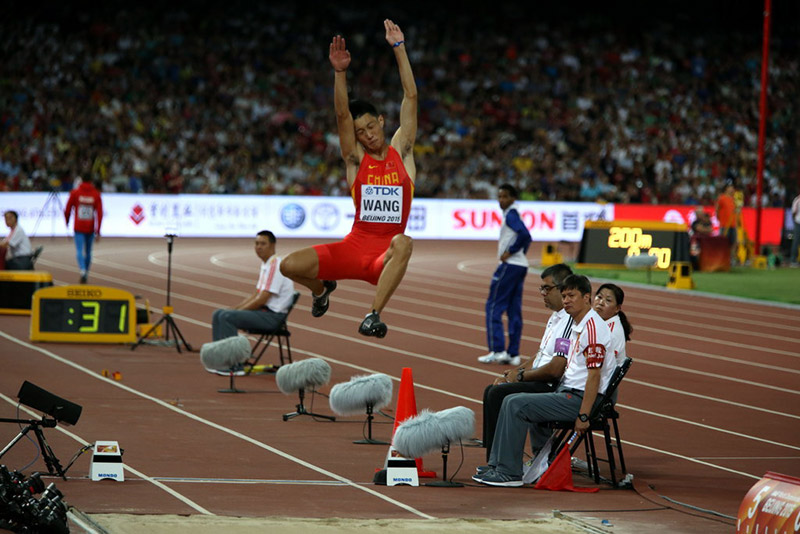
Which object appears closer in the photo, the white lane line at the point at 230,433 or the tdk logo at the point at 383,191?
the white lane line at the point at 230,433

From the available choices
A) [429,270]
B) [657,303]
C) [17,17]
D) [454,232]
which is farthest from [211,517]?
[17,17]

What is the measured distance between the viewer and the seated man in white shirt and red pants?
8.08 m

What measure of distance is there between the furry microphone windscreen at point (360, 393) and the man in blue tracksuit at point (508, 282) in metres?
4.78

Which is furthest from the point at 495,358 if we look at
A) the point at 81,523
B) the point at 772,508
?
the point at 772,508

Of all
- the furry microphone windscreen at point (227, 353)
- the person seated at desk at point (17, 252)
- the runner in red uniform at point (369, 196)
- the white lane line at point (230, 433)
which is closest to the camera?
the white lane line at point (230, 433)

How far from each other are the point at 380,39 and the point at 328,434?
3124cm

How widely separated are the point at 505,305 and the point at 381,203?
248 inches

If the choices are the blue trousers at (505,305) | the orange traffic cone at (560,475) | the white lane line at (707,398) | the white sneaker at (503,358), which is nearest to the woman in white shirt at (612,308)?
the orange traffic cone at (560,475)

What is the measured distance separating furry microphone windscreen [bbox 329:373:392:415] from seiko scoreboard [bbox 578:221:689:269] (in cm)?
A: 1701

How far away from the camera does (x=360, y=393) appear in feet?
30.1

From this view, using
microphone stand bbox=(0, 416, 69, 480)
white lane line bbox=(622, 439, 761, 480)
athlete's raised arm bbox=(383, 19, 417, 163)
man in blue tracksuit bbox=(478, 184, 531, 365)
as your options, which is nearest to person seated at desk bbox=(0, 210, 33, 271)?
man in blue tracksuit bbox=(478, 184, 531, 365)

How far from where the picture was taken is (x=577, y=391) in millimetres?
8297

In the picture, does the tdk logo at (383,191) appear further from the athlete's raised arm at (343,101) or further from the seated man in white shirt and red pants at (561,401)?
the seated man in white shirt and red pants at (561,401)

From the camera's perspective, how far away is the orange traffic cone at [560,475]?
8.04m
